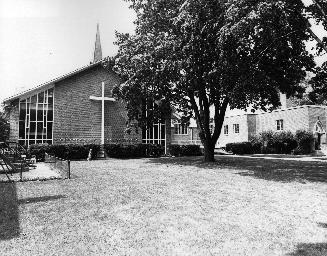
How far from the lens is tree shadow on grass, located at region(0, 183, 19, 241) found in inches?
218

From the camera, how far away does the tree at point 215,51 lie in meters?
12.8

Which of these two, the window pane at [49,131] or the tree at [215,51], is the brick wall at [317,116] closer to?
the tree at [215,51]

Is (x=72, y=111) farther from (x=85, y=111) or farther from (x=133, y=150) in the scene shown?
(x=133, y=150)

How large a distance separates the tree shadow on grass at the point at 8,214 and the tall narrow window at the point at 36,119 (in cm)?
1610

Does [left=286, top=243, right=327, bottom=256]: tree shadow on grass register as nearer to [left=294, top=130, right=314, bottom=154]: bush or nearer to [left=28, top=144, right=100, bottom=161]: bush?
[left=28, top=144, right=100, bottom=161]: bush

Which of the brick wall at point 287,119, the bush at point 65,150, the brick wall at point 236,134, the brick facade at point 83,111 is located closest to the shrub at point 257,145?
the brick wall at point 287,119

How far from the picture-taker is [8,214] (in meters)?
6.79

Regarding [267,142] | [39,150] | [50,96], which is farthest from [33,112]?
[267,142]

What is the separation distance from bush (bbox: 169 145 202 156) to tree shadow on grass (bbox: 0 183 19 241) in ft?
71.6

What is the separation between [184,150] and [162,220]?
82.3 ft

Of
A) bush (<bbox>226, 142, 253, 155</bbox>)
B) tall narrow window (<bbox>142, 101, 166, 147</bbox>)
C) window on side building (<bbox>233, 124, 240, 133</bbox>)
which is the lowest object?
bush (<bbox>226, 142, 253, 155</bbox>)

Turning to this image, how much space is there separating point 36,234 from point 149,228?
81.7 inches

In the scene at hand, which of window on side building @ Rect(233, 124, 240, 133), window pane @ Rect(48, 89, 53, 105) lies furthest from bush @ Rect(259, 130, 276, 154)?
window pane @ Rect(48, 89, 53, 105)

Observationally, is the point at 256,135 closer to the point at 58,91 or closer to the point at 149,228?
the point at 58,91
